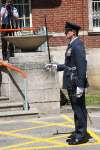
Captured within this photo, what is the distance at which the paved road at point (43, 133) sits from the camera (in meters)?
9.88

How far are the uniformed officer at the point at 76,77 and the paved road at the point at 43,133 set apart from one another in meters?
0.27

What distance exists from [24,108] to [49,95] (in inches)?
29.3

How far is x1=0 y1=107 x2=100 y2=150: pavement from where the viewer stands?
9875 millimetres

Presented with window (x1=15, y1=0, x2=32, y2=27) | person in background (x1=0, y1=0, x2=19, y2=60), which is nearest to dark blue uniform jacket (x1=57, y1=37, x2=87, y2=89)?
person in background (x1=0, y1=0, x2=19, y2=60)

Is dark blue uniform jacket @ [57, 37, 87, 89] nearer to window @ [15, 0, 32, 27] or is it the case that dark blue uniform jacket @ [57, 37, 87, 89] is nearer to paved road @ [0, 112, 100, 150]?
paved road @ [0, 112, 100, 150]

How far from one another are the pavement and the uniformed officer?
0.27 meters

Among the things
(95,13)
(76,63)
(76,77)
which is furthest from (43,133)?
(95,13)

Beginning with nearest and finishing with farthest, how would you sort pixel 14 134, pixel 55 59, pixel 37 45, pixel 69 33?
pixel 69 33, pixel 14 134, pixel 37 45, pixel 55 59

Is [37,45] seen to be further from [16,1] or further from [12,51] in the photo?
[16,1]

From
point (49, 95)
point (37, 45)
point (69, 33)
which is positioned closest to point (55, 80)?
point (49, 95)

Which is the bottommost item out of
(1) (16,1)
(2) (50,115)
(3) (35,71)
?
A: (2) (50,115)

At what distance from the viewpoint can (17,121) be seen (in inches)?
496

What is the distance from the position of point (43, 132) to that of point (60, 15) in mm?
7524

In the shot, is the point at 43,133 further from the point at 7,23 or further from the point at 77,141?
the point at 7,23
